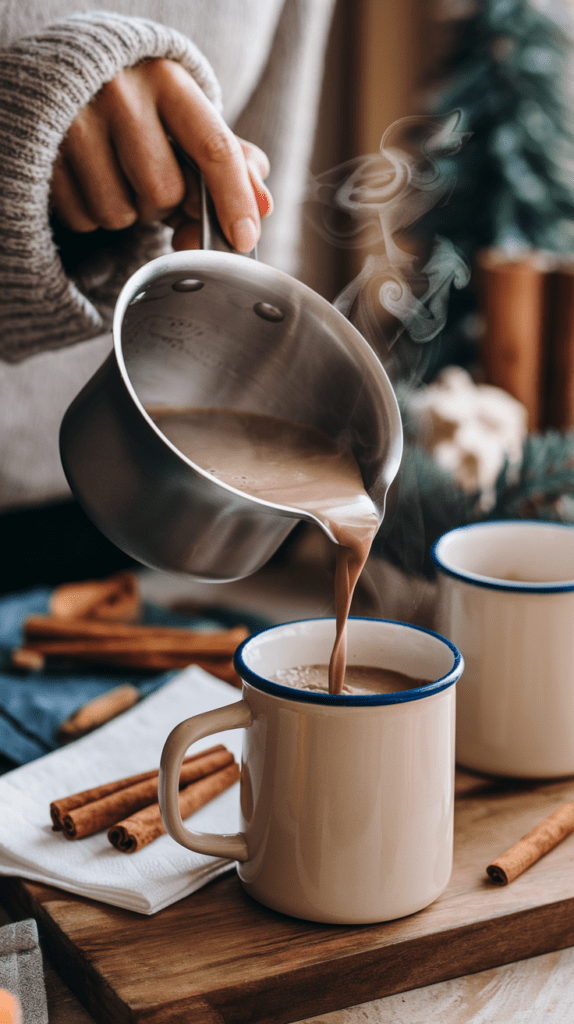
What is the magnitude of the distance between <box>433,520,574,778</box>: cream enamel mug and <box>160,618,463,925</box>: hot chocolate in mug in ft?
0.45

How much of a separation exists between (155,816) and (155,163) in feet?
1.66

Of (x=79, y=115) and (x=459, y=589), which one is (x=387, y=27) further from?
(x=459, y=589)

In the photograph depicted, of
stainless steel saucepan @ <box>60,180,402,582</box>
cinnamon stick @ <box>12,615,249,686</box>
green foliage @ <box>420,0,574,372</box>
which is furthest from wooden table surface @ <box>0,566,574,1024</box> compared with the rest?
green foliage @ <box>420,0,574,372</box>

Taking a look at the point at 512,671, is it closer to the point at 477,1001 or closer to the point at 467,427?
the point at 477,1001

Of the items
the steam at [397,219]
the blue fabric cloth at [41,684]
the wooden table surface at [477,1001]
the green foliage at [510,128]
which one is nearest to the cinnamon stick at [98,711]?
the blue fabric cloth at [41,684]

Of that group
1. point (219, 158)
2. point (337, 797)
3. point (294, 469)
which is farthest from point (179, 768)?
point (219, 158)

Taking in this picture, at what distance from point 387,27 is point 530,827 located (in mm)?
2199

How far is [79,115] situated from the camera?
0.82m

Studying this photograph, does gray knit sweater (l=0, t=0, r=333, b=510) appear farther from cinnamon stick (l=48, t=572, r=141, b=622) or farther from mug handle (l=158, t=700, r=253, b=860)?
mug handle (l=158, t=700, r=253, b=860)

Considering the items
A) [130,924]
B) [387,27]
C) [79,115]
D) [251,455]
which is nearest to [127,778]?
[130,924]

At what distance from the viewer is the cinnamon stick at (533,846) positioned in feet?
2.28

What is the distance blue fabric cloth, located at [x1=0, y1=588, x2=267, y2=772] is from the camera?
0.94 meters

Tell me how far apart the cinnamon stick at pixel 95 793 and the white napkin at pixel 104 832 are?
0.05ft

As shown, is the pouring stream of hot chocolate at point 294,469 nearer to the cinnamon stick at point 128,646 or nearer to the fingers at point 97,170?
the fingers at point 97,170
